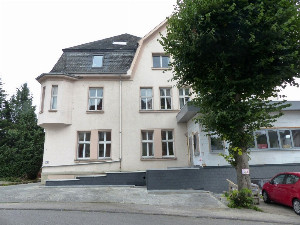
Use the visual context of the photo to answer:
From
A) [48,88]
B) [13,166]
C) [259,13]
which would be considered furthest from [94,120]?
[13,166]

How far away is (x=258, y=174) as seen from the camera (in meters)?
12.4

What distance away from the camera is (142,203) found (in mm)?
9562

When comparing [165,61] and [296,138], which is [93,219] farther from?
[165,61]

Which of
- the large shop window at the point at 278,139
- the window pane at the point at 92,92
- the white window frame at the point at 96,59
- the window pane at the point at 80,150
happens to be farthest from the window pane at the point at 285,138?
the white window frame at the point at 96,59

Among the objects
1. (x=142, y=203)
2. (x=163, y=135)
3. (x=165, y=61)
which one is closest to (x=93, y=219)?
(x=142, y=203)

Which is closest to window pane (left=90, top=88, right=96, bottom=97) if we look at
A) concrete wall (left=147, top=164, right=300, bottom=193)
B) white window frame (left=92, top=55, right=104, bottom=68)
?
white window frame (left=92, top=55, right=104, bottom=68)

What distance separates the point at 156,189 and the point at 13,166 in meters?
18.3

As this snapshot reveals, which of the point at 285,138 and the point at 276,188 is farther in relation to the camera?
the point at 285,138

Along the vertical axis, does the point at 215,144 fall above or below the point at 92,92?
below

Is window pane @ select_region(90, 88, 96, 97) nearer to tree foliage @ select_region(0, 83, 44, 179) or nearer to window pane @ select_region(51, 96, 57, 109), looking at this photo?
window pane @ select_region(51, 96, 57, 109)

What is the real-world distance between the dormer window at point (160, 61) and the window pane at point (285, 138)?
896 cm

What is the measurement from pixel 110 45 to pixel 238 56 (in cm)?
1271

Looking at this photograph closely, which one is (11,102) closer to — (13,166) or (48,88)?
(13,166)

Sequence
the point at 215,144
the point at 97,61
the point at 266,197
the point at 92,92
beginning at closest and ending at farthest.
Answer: the point at 266,197 → the point at 215,144 → the point at 92,92 → the point at 97,61
